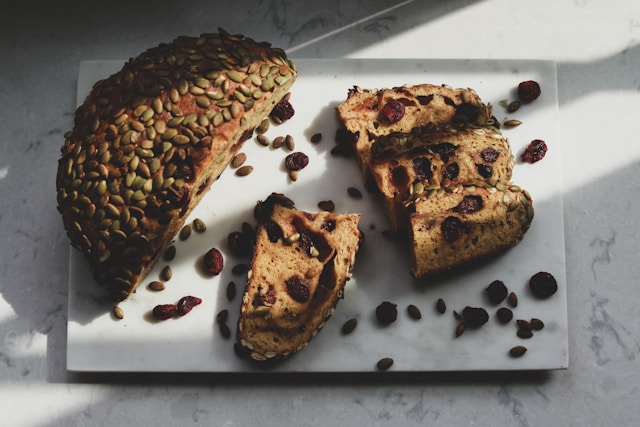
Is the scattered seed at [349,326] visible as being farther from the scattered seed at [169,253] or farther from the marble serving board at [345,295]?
the scattered seed at [169,253]

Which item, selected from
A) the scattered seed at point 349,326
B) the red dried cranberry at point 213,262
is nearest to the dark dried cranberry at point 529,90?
the scattered seed at point 349,326

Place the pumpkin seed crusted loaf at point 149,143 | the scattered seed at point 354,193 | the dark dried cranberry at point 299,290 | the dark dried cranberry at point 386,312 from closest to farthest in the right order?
the pumpkin seed crusted loaf at point 149,143
the dark dried cranberry at point 299,290
the dark dried cranberry at point 386,312
the scattered seed at point 354,193

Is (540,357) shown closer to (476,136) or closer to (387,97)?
(476,136)

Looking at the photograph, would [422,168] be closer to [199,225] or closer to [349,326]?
[349,326]

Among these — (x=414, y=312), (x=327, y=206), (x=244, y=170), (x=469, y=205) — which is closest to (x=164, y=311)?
(x=244, y=170)

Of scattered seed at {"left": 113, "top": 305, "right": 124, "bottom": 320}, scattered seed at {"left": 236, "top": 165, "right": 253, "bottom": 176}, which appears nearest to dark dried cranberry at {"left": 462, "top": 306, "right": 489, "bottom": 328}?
scattered seed at {"left": 236, "top": 165, "right": 253, "bottom": 176}

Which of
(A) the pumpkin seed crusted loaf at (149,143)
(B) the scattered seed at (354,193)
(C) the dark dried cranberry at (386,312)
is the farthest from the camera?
(B) the scattered seed at (354,193)
